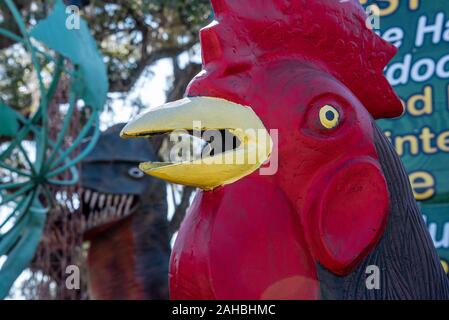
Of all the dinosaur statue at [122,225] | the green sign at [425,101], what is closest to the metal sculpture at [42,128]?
the dinosaur statue at [122,225]

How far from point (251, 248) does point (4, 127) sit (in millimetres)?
2823

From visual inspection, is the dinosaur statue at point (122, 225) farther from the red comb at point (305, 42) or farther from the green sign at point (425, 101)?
the red comb at point (305, 42)

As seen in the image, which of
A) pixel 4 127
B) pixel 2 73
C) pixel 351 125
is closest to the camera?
pixel 351 125

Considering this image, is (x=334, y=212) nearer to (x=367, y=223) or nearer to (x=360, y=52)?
(x=367, y=223)

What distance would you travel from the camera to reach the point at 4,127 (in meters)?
3.99

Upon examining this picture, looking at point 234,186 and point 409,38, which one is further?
point 409,38

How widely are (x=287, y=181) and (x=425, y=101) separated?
2.24 meters

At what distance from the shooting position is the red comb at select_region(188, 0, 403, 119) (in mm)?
1562

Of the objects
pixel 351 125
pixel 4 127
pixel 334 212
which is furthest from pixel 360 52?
pixel 4 127

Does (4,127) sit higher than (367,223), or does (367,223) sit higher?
(4,127)

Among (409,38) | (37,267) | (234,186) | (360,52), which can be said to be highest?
(409,38)

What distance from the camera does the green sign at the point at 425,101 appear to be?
351 centimetres

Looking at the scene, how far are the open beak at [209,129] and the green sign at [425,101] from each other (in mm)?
2159

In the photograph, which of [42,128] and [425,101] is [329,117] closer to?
[425,101]
